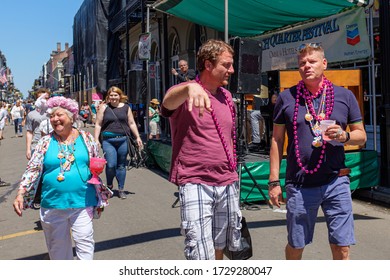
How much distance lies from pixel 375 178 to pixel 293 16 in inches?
151

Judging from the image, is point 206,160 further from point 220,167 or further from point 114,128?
point 114,128

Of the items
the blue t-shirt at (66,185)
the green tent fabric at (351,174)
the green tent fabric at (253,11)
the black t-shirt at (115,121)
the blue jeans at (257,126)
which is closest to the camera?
the blue t-shirt at (66,185)

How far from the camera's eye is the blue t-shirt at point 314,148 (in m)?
3.21

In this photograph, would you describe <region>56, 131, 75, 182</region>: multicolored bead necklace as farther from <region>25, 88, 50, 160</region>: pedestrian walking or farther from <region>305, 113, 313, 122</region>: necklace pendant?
<region>25, 88, 50, 160</region>: pedestrian walking

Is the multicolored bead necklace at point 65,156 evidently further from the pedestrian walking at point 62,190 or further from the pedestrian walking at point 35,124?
the pedestrian walking at point 35,124

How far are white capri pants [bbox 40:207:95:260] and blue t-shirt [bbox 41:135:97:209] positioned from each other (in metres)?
0.06

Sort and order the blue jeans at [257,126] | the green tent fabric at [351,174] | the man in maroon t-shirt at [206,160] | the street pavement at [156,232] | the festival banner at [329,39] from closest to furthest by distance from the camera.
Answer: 1. the man in maroon t-shirt at [206,160]
2. the street pavement at [156,232]
3. the green tent fabric at [351,174]
4. the festival banner at [329,39]
5. the blue jeans at [257,126]

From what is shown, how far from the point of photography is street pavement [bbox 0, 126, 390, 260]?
4.91 metres

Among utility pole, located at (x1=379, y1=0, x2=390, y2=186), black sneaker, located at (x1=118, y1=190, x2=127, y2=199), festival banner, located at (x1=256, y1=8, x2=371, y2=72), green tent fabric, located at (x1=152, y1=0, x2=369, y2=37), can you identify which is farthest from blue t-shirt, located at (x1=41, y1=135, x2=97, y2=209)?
green tent fabric, located at (x1=152, y1=0, x2=369, y2=37)

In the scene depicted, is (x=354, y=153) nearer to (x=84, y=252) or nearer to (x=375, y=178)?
(x=375, y=178)

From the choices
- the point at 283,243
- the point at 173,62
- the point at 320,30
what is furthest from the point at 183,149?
the point at 173,62

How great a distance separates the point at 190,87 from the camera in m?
2.66

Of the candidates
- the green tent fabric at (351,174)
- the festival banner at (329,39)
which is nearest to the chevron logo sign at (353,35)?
the festival banner at (329,39)

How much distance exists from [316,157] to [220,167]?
2.14 ft
